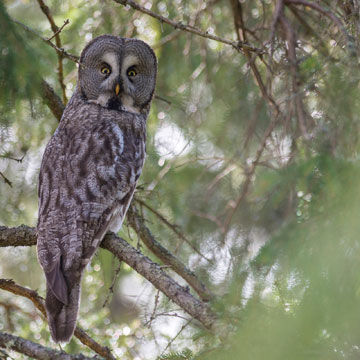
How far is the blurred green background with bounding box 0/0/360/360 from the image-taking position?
201 cm

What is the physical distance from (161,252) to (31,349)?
1469mm

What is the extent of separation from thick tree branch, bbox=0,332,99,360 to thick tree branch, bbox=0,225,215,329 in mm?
550

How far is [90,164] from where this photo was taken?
3842 mm

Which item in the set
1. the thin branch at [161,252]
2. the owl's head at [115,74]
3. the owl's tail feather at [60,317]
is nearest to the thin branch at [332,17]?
the owl's head at [115,74]

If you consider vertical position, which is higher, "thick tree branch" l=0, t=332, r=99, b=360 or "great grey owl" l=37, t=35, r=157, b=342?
"great grey owl" l=37, t=35, r=157, b=342

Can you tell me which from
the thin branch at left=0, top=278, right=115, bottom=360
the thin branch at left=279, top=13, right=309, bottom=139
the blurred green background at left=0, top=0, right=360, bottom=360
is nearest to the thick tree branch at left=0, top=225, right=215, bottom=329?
the thin branch at left=0, top=278, right=115, bottom=360

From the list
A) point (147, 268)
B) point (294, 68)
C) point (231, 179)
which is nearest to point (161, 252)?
point (147, 268)

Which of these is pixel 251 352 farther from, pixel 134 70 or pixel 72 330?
pixel 134 70

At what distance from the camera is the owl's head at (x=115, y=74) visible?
4.56 m

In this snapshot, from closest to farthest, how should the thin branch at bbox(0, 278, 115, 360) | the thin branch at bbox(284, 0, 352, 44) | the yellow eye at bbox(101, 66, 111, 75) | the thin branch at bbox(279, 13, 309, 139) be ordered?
the thin branch at bbox(284, 0, 352, 44)
the thin branch at bbox(0, 278, 115, 360)
the thin branch at bbox(279, 13, 309, 139)
the yellow eye at bbox(101, 66, 111, 75)

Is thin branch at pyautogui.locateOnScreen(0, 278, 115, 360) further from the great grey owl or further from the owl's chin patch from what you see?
the owl's chin patch

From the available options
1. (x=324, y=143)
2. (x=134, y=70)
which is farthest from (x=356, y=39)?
(x=134, y=70)

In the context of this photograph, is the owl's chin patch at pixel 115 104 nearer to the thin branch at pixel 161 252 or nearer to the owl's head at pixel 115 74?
the owl's head at pixel 115 74

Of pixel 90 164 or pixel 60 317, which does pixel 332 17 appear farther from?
pixel 60 317
